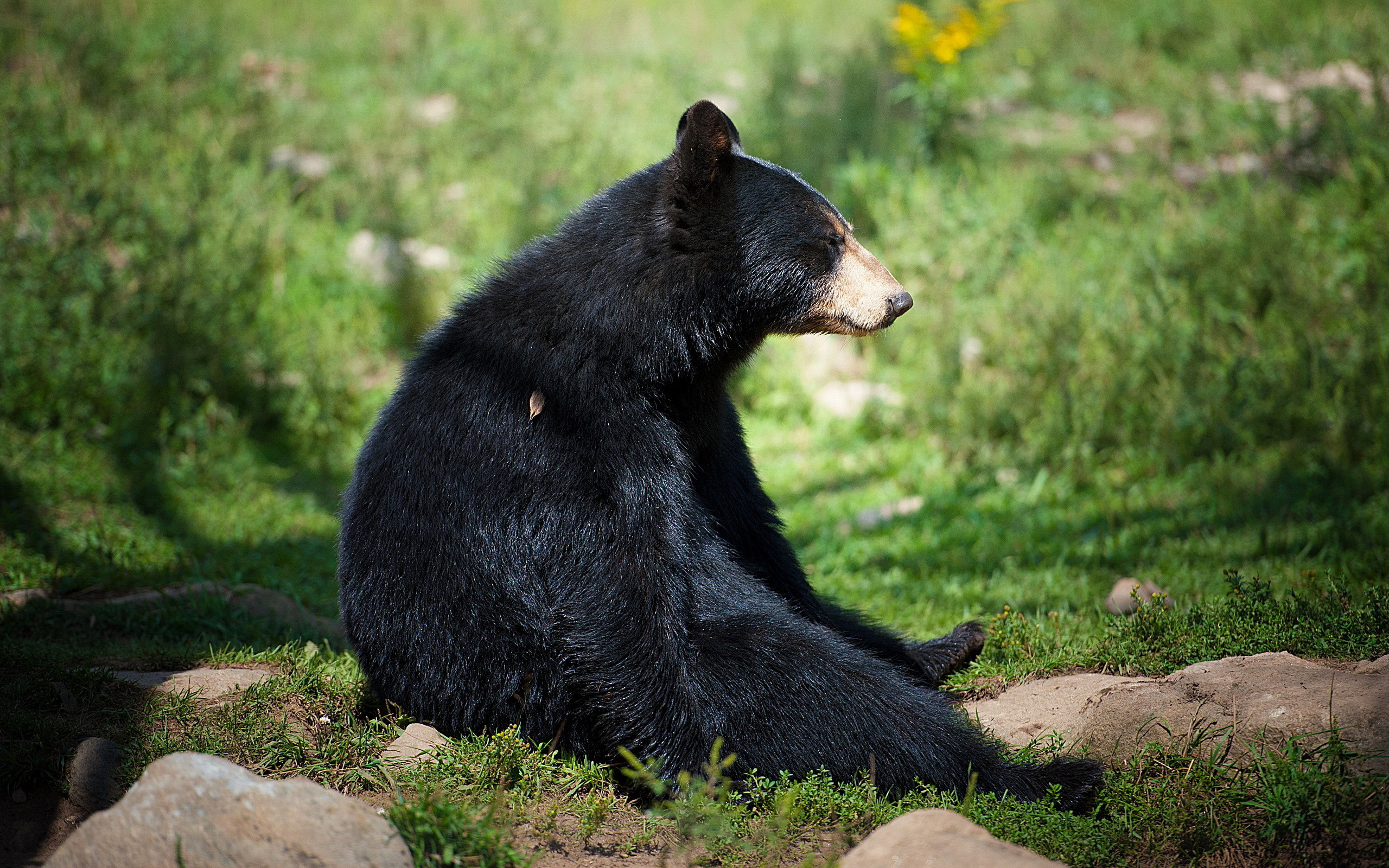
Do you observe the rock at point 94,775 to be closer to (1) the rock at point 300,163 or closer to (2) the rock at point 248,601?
(2) the rock at point 248,601

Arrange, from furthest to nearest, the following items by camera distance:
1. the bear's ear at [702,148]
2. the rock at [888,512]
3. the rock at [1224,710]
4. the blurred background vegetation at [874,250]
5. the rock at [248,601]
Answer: the rock at [888,512]
the blurred background vegetation at [874,250]
the rock at [248,601]
the bear's ear at [702,148]
the rock at [1224,710]

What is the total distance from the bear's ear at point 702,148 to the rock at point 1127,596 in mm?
2593

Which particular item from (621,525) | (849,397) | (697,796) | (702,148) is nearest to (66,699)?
(621,525)

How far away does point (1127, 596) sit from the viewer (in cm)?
460

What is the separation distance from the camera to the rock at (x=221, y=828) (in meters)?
2.33

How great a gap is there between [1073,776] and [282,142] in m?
9.90

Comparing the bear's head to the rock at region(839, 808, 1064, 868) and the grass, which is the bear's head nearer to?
the grass

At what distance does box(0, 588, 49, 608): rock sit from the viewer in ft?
15.1

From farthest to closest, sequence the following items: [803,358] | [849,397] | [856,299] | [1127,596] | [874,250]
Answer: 1. [874,250]
2. [803,358]
3. [849,397]
4. [1127,596]
5. [856,299]

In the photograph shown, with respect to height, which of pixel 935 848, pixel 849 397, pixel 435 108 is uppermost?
pixel 435 108

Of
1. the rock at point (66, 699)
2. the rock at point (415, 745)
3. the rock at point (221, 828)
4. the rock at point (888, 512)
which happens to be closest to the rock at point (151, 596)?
the rock at point (66, 699)

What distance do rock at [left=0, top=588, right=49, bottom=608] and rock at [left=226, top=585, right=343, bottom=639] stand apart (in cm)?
82

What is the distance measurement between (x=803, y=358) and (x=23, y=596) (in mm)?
5725

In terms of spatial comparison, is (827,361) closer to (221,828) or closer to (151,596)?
(151,596)
